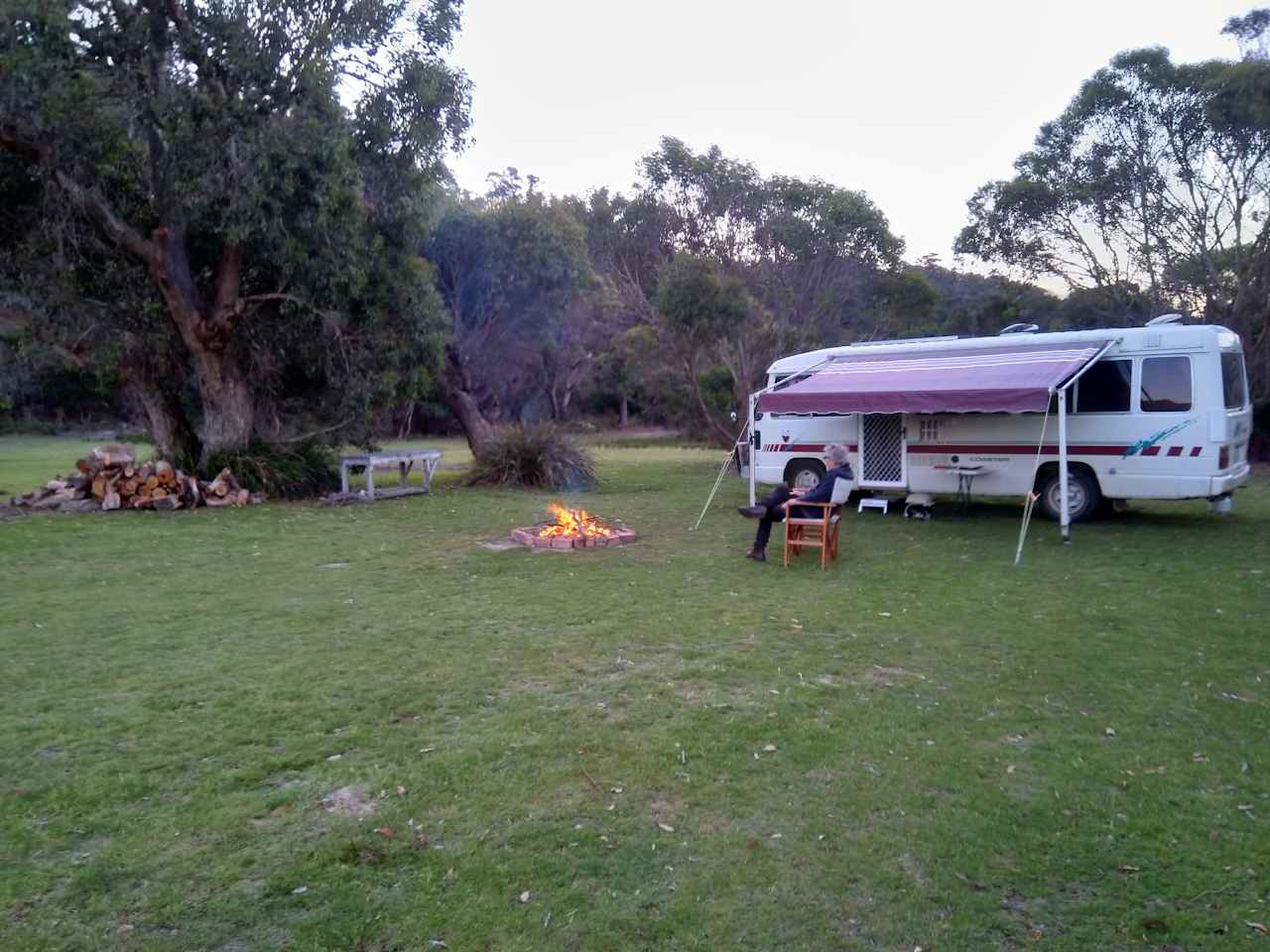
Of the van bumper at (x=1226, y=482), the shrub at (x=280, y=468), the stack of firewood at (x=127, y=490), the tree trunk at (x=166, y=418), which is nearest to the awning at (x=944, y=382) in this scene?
the van bumper at (x=1226, y=482)

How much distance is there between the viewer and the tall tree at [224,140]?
13938mm

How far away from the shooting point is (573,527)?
11.6 meters

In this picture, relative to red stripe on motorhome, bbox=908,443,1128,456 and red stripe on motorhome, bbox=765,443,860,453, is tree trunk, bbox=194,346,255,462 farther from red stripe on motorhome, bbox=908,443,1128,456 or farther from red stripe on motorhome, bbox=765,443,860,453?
red stripe on motorhome, bbox=908,443,1128,456

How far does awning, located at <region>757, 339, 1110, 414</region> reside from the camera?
10836 mm

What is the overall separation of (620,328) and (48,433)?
25991mm

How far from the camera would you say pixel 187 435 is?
1775 cm

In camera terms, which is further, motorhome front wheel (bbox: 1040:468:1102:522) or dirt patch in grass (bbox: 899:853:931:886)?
motorhome front wheel (bbox: 1040:468:1102:522)

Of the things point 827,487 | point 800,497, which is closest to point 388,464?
point 800,497

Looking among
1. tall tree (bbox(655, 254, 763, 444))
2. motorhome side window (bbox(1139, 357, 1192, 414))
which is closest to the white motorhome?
motorhome side window (bbox(1139, 357, 1192, 414))

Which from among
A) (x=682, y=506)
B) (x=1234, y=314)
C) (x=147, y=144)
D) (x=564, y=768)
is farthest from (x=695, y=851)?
(x=1234, y=314)

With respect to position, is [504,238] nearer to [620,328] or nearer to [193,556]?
[620,328]

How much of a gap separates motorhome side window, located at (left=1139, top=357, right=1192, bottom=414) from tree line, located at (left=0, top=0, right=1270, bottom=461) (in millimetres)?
8393

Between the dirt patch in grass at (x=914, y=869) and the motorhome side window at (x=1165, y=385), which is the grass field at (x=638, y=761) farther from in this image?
the motorhome side window at (x=1165, y=385)

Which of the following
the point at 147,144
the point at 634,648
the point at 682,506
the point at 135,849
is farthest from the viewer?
the point at 682,506
